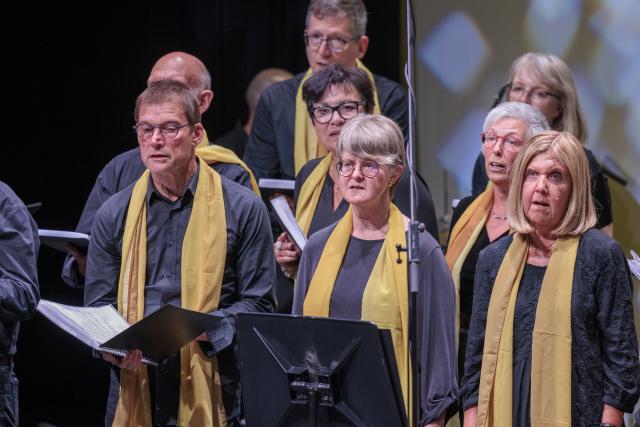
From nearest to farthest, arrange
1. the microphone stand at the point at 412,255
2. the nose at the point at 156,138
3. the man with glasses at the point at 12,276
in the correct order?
the microphone stand at the point at 412,255 → the man with glasses at the point at 12,276 → the nose at the point at 156,138

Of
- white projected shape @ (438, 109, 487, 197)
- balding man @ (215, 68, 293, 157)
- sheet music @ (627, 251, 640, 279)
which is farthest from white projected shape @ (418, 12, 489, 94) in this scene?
sheet music @ (627, 251, 640, 279)

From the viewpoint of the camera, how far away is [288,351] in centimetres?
302

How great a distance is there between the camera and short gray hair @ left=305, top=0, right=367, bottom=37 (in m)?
4.92

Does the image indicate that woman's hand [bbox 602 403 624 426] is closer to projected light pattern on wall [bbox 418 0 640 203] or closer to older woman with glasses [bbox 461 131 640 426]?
older woman with glasses [bbox 461 131 640 426]

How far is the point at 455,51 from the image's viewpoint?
6.01m

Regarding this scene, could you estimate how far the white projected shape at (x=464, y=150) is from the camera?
234 inches

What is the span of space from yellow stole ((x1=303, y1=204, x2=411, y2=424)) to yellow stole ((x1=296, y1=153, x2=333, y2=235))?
61 centimetres

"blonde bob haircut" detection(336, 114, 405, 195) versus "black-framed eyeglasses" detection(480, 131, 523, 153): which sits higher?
"blonde bob haircut" detection(336, 114, 405, 195)

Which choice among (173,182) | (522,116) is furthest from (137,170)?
(522,116)

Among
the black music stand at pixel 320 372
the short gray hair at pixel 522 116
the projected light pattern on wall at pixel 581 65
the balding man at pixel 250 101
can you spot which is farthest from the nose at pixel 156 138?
the projected light pattern on wall at pixel 581 65

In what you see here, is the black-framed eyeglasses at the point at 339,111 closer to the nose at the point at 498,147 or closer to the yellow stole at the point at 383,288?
the nose at the point at 498,147

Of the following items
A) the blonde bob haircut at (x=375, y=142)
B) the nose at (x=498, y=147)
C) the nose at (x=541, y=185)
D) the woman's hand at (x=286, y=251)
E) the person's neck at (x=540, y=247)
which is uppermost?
the blonde bob haircut at (x=375, y=142)

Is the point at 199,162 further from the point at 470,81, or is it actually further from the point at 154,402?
the point at 470,81

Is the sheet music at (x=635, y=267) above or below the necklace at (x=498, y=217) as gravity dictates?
below
